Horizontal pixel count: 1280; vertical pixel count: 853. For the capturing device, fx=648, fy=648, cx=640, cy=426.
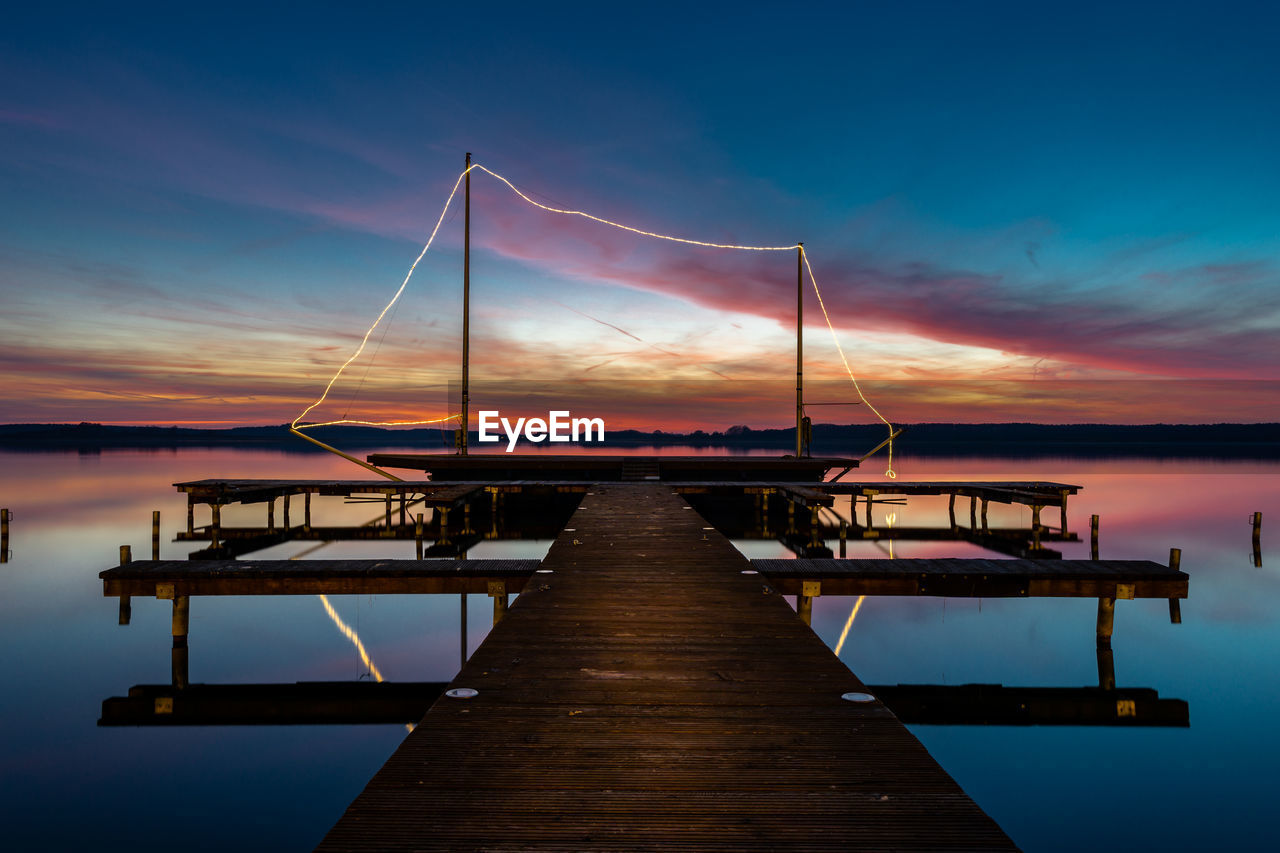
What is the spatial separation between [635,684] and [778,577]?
17.8 ft

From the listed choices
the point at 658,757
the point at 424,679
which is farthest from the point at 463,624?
the point at 658,757

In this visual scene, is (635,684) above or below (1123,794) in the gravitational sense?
above

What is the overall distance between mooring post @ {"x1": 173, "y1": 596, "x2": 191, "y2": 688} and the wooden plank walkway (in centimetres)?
776

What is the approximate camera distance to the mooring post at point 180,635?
10.6 meters

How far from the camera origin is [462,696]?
4.38m

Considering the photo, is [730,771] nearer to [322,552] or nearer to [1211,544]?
[322,552]

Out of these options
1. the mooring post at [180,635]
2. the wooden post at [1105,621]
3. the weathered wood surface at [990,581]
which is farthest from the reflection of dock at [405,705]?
the weathered wood surface at [990,581]

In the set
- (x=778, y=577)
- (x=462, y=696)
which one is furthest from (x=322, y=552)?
(x=462, y=696)

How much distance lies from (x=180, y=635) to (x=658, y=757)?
35.5 feet

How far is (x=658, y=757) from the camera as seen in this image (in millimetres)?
3562

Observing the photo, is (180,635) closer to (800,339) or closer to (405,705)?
(405,705)

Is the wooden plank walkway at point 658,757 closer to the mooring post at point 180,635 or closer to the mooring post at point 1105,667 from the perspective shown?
the mooring post at point 180,635

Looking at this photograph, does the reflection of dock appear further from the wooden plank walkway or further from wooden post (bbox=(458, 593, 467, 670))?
the wooden plank walkway

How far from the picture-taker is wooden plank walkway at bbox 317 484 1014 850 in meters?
2.85
